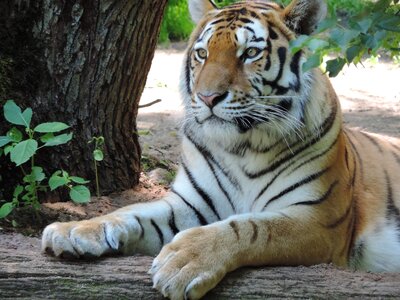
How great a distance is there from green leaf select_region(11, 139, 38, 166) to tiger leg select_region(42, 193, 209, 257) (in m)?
0.46

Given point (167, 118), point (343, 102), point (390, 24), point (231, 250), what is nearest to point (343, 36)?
point (390, 24)

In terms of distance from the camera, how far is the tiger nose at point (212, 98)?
10.1 ft

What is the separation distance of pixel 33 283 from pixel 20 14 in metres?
1.60

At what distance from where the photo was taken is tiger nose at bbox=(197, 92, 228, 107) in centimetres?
308

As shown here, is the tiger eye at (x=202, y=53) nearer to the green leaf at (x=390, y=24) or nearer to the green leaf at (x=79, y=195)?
the green leaf at (x=79, y=195)

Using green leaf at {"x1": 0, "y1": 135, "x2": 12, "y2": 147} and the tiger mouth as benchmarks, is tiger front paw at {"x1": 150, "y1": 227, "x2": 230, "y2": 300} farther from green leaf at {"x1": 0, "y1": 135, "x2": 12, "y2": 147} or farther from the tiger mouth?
green leaf at {"x1": 0, "y1": 135, "x2": 12, "y2": 147}

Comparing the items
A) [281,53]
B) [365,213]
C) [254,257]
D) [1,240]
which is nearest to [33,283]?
[1,240]

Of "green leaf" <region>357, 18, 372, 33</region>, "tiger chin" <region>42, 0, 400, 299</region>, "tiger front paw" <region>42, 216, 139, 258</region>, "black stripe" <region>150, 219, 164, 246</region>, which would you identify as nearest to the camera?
"green leaf" <region>357, 18, 372, 33</region>

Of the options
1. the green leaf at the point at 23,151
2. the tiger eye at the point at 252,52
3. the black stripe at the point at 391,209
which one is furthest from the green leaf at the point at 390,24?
the green leaf at the point at 23,151

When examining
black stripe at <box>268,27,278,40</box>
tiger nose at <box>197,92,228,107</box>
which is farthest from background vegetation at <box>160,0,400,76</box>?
black stripe at <box>268,27,278,40</box>

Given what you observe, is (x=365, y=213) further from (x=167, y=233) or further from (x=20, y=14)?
(x=20, y=14)

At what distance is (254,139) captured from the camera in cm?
330

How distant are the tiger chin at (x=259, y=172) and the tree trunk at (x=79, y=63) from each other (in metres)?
0.47

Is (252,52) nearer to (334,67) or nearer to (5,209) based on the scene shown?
(334,67)
